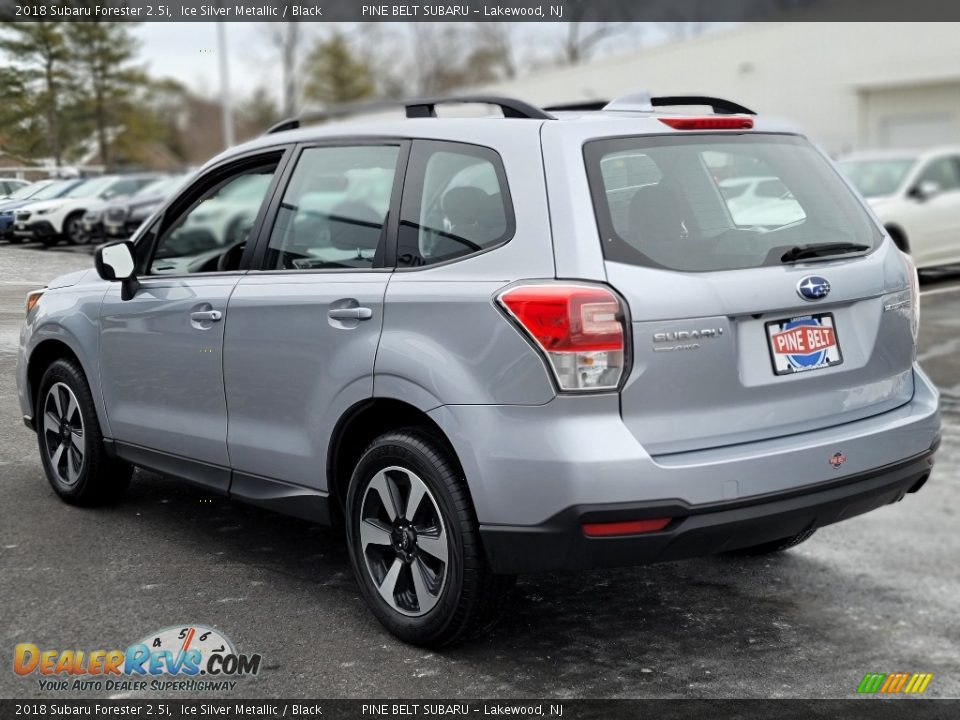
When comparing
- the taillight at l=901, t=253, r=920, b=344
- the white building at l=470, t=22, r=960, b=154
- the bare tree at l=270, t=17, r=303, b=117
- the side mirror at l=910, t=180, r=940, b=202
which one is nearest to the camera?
the taillight at l=901, t=253, r=920, b=344

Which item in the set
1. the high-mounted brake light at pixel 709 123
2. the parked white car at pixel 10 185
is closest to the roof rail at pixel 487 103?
the high-mounted brake light at pixel 709 123

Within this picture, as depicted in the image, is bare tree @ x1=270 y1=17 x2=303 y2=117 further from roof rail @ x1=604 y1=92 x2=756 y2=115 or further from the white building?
roof rail @ x1=604 y1=92 x2=756 y2=115

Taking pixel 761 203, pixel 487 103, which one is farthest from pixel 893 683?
pixel 487 103

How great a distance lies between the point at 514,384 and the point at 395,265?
727 mm

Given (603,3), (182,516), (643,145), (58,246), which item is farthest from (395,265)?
(603,3)

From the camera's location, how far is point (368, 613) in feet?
13.8

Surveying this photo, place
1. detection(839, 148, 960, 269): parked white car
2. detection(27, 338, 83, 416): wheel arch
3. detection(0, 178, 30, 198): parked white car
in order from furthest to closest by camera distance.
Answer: detection(839, 148, 960, 269): parked white car, detection(27, 338, 83, 416): wheel arch, detection(0, 178, 30, 198): parked white car

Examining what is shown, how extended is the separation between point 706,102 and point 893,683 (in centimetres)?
223

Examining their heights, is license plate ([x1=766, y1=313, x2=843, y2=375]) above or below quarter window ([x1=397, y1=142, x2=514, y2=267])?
below

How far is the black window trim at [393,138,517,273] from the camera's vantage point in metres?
3.57

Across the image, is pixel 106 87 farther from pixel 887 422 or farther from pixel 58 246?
pixel 887 422

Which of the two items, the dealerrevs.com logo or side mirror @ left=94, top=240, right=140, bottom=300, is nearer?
the dealerrevs.com logo

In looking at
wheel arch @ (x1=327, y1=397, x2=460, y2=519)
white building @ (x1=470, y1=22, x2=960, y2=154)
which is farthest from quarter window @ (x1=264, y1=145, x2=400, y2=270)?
white building @ (x1=470, y1=22, x2=960, y2=154)

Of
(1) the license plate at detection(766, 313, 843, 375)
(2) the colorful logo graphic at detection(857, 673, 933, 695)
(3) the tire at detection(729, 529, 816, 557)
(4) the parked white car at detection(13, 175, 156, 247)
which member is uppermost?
(4) the parked white car at detection(13, 175, 156, 247)
